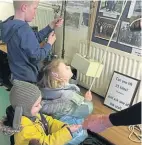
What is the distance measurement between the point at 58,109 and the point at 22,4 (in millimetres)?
715

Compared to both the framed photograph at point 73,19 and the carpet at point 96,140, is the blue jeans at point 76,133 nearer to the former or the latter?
the carpet at point 96,140

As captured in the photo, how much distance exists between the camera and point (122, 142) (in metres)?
1.57

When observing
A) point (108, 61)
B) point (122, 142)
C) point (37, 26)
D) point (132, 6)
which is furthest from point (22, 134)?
point (37, 26)

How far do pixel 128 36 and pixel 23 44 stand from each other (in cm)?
75

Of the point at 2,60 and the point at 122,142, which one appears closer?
the point at 122,142

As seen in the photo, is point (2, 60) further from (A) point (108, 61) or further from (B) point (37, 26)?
(A) point (108, 61)

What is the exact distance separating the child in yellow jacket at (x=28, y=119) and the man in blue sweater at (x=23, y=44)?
408 mm

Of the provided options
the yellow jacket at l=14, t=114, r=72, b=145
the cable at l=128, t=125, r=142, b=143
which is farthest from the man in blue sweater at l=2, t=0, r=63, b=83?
the cable at l=128, t=125, r=142, b=143

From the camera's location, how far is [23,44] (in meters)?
1.61

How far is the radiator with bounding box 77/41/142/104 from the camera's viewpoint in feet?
5.83

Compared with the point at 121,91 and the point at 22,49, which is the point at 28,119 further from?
the point at 121,91

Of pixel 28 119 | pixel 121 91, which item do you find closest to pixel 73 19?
pixel 121 91

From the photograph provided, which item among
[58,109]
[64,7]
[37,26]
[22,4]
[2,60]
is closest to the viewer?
[58,109]

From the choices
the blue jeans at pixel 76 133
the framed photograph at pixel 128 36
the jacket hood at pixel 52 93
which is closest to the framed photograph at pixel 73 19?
the framed photograph at pixel 128 36
